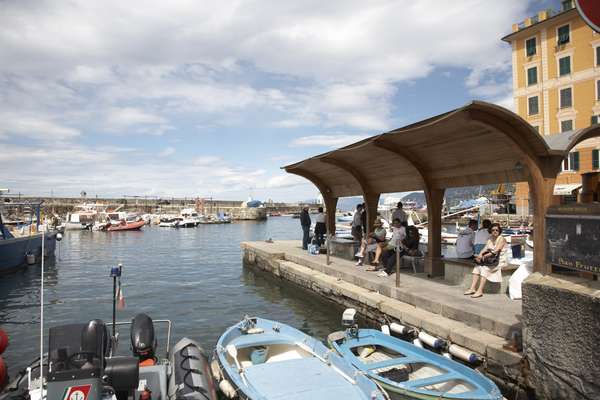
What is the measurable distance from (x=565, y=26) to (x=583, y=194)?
3323 cm

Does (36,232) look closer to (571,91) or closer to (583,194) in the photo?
(583,194)

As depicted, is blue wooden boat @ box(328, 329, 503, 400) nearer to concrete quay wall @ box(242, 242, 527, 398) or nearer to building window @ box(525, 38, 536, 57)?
concrete quay wall @ box(242, 242, 527, 398)

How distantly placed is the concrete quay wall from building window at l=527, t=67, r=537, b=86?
30.7 metres

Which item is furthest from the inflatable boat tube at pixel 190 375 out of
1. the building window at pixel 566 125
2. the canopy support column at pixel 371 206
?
the building window at pixel 566 125

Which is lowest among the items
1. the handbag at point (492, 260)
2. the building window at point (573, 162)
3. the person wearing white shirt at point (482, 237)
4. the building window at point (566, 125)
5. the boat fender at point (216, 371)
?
the boat fender at point (216, 371)

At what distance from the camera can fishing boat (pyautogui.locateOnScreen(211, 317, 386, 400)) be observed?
5836 mm

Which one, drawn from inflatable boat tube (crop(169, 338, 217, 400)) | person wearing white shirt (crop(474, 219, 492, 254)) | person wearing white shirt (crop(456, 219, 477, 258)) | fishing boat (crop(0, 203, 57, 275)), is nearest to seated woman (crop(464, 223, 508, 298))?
person wearing white shirt (crop(474, 219, 492, 254))

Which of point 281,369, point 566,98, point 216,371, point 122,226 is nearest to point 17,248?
point 216,371

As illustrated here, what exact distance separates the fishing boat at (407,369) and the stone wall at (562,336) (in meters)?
0.75

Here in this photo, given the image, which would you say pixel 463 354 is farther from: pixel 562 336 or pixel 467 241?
pixel 467 241

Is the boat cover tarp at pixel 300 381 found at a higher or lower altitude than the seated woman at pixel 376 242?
lower

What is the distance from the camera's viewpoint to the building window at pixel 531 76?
36.2 metres

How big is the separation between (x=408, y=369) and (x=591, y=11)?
18.8 ft

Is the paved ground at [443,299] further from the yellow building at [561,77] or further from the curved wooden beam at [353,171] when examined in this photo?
the yellow building at [561,77]
